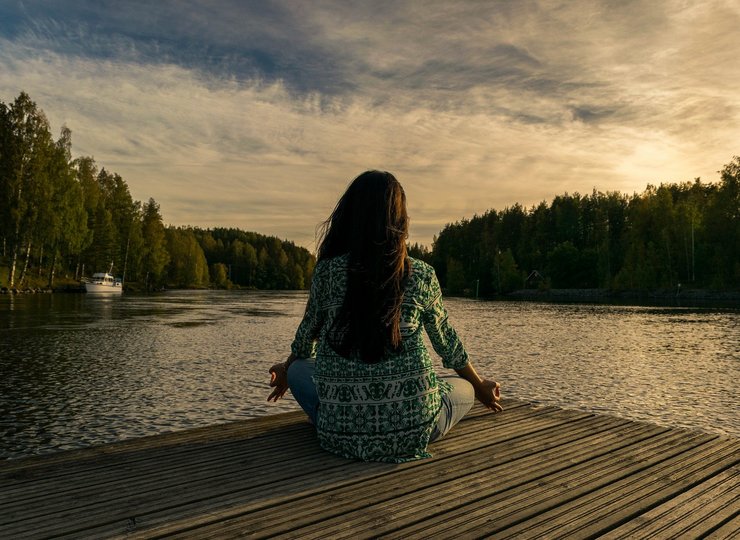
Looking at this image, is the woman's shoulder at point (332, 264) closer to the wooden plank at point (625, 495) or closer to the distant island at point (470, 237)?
the wooden plank at point (625, 495)

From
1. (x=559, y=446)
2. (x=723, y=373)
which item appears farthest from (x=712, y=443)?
(x=723, y=373)

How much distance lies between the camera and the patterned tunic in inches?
166

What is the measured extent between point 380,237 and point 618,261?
119 m

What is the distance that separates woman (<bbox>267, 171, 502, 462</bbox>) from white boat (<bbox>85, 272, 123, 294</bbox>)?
78216 mm

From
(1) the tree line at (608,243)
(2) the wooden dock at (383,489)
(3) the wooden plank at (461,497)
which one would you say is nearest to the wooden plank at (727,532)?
(2) the wooden dock at (383,489)

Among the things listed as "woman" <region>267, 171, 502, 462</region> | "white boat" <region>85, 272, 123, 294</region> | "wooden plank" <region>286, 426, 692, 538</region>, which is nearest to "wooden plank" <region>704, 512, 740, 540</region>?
"wooden plank" <region>286, 426, 692, 538</region>

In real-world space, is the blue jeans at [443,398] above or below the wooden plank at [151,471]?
above

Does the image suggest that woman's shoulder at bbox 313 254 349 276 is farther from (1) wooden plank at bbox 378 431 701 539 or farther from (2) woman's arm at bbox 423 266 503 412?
(1) wooden plank at bbox 378 431 701 539

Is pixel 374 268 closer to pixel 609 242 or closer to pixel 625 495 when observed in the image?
pixel 625 495

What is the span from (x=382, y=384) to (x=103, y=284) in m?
81.4

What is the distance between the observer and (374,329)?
4.13m

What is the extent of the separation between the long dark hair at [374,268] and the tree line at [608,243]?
89.4 metres

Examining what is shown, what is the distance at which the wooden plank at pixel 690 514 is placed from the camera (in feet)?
11.0

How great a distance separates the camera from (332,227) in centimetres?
439
